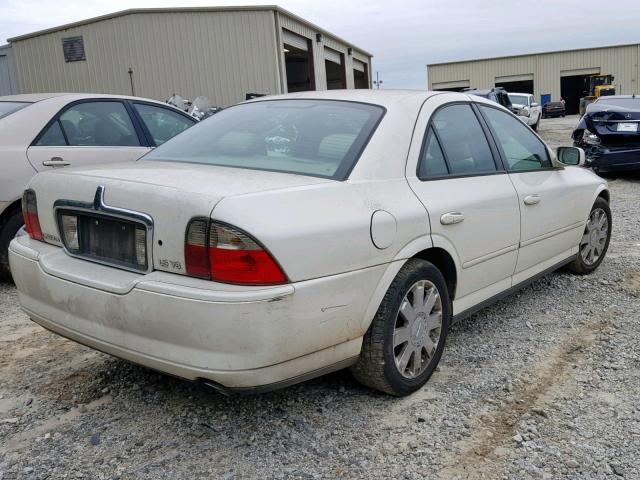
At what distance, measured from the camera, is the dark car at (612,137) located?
939 centimetres

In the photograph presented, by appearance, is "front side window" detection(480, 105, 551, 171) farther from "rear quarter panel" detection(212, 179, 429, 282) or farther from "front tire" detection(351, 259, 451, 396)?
"rear quarter panel" detection(212, 179, 429, 282)

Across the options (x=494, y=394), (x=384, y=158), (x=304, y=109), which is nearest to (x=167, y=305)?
(x=384, y=158)

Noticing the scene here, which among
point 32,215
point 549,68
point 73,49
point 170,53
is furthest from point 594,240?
point 549,68

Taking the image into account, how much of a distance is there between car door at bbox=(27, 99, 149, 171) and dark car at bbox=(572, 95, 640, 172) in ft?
23.8

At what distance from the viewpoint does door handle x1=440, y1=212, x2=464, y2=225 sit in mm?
3041

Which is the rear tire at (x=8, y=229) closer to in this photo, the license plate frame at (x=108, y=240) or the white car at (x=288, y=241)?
the white car at (x=288, y=241)

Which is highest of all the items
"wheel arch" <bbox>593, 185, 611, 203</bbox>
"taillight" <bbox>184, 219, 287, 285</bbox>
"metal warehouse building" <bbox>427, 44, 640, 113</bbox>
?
"metal warehouse building" <bbox>427, 44, 640, 113</bbox>

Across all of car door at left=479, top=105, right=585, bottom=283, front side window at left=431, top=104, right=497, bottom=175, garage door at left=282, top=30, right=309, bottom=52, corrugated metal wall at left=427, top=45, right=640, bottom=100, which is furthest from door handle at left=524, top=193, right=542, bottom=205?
corrugated metal wall at left=427, top=45, right=640, bottom=100

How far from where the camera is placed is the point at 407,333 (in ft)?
9.57

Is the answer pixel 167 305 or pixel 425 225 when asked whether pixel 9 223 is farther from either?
pixel 425 225

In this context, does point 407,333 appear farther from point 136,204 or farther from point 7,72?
point 7,72

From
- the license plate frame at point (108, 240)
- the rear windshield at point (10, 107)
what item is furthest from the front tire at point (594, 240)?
the rear windshield at point (10, 107)

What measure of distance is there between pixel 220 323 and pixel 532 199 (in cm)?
240

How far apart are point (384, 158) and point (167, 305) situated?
3.97 feet
